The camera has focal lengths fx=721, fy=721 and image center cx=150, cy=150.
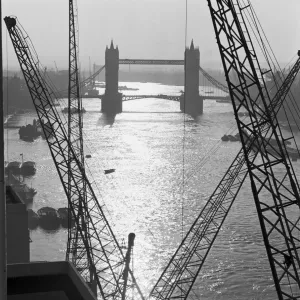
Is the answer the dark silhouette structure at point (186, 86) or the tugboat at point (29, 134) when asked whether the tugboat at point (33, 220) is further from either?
the dark silhouette structure at point (186, 86)

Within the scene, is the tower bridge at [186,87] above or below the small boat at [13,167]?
above

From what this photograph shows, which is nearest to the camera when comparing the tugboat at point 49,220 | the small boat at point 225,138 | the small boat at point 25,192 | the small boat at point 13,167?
the tugboat at point 49,220

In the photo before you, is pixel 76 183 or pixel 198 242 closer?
pixel 76 183

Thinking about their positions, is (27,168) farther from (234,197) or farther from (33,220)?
(234,197)

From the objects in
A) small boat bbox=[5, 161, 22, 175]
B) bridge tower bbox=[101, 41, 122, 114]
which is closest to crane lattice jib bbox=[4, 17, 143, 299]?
small boat bbox=[5, 161, 22, 175]

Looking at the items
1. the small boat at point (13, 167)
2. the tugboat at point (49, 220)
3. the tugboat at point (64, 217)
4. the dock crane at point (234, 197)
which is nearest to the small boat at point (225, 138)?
the small boat at point (13, 167)

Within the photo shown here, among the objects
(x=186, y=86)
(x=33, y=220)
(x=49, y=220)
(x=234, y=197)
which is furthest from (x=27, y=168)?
(x=186, y=86)
